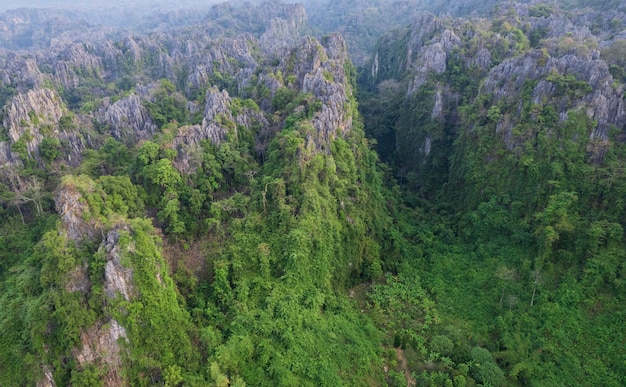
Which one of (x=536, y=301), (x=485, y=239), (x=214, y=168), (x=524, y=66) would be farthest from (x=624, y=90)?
(x=214, y=168)

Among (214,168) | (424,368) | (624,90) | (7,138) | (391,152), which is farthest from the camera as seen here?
(391,152)

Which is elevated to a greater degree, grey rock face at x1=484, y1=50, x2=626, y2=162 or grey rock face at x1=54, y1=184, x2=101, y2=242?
grey rock face at x1=484, y1=50, x2=626, y2=162

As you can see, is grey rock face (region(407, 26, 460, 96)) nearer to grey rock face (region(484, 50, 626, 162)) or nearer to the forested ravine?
the forested ravine

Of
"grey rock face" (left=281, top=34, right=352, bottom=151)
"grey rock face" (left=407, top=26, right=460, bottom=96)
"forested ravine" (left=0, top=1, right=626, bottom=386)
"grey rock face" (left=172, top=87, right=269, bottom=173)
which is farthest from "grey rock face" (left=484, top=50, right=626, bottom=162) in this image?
"grey rock face" (left=172, top=87, right=269, bottom=173)

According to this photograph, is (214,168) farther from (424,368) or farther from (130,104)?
(130,104)

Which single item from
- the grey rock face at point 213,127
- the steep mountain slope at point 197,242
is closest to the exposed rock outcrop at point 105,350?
the steep mountain slope at point 197,242

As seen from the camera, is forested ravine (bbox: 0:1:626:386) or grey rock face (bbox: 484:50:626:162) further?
grey rock face (bbox: 484:50:626:162)

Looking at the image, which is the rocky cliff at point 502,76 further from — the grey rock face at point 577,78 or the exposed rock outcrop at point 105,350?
the exposed rock outcrop at point 105,350

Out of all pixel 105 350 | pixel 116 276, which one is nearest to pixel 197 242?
pixel 116 276
